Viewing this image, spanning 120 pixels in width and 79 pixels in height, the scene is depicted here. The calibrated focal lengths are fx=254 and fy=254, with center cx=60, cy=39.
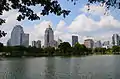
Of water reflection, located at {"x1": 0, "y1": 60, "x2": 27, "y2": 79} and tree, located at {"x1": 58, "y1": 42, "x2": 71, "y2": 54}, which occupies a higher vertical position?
→ tree, located at {"x1": 58, "y1": 42, "x2": 71, "y2": 54}

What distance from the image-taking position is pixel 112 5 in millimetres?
3727

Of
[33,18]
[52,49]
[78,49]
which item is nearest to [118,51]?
[78,49]

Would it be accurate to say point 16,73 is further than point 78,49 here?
No

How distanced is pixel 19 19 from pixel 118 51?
200 m

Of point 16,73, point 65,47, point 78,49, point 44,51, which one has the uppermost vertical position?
point 65,47

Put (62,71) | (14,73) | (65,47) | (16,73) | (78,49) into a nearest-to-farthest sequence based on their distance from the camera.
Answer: (14,73) → (16,73) → (62,71) → (65,47) → (78,49)

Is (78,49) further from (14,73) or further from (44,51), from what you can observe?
(14,73)

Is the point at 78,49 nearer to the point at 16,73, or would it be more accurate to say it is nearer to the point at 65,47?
the point at 65,47

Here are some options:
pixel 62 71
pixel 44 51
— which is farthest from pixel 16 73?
pixel 44 51

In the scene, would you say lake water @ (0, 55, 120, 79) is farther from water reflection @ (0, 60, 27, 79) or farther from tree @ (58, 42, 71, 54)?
tree @ (58, 42, 71, 54)

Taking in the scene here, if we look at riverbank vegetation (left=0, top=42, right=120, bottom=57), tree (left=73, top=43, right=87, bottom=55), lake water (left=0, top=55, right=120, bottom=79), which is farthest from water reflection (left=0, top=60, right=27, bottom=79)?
tree (left=73, top=43, right=87, bottom=55)

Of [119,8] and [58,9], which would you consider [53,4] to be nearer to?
[58,9]

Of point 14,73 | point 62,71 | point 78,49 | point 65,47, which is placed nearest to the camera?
point 14,73

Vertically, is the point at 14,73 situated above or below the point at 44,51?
below
